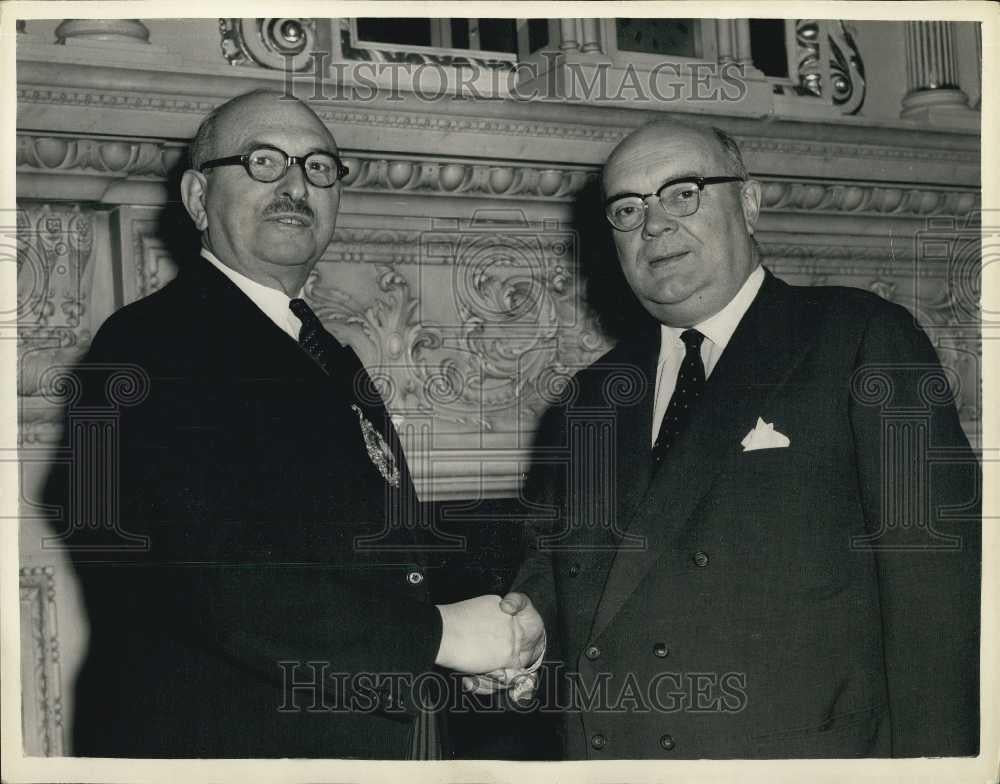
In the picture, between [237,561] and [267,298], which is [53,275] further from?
[237,561]

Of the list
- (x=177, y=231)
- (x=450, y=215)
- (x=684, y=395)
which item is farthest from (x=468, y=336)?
(x=177, y=231)

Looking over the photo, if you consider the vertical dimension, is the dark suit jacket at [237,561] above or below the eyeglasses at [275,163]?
below

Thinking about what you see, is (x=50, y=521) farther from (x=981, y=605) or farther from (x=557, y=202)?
(x=981, y=605)

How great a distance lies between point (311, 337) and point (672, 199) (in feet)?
2.18

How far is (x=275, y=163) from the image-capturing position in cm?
202

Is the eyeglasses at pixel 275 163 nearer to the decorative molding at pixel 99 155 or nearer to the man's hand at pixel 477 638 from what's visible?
the decorative molding at pixel 99 155

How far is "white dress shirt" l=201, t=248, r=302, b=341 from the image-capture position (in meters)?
2.02

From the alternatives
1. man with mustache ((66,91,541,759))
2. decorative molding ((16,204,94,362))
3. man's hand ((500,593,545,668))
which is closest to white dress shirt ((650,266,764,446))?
man's hand ((500,593,545,668))

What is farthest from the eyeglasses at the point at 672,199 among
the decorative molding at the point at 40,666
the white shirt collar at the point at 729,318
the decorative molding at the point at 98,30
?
the decorative molding at the point at 40,666

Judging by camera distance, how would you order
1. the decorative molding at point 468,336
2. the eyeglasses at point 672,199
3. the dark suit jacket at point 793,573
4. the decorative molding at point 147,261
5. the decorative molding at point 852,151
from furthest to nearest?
the decorative molding at point 852,151
the decorative molding at point 468,336
the decorative molding at point 147,261
the eyeglasses at point 672,199
the dark suit jacket at point 793,573

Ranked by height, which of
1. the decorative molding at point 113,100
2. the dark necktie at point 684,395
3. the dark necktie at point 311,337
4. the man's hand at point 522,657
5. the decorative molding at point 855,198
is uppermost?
the decorative molding at point 113,100

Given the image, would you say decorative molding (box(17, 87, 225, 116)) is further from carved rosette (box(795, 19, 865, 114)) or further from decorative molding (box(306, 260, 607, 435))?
carved rosette (box(795, 19, 865, 114))

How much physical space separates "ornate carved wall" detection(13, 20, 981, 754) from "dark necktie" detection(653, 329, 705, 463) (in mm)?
300

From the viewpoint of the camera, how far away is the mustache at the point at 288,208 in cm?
201
